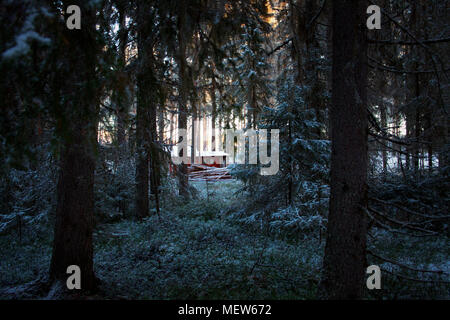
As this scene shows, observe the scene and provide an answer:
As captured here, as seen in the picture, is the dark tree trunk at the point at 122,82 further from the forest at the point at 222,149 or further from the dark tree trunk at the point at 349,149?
the dark tree trunk at the point at 349,149

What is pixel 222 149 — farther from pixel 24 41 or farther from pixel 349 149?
pixel 24 41

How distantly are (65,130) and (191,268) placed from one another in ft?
15.2

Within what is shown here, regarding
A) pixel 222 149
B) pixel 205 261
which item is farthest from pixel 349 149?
pixel 205 261

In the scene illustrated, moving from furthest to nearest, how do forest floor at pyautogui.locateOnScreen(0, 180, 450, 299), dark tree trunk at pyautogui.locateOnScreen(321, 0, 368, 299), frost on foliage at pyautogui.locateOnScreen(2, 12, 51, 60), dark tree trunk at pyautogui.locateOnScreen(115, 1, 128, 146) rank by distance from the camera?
forest floor at pyautogui.locateOnScreen(0, 180, 450, 299) < dark tree trunk at pyautogui.locateOnScreen(321, 0, 368, 299) < dark tree trunk at pyautogui.locateOnScreen(115, 1, 128, 146) < frost on foliage at pyautogui.locateOnScreen(2, 12, 51, 60)

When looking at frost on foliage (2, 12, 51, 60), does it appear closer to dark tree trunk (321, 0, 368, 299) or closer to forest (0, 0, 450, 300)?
forest (0, 0, 450, 300)

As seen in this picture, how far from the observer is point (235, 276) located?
19.6 feet

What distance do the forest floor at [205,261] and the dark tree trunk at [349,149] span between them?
44.5 inches

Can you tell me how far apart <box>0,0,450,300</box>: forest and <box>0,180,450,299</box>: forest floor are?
0.05 meters

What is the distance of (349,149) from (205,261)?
4311 mm

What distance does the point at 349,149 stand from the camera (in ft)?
13.8

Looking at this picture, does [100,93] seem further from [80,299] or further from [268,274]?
[268,274]

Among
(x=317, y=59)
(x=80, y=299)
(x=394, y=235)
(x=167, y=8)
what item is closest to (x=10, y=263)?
(x=80, y=299)

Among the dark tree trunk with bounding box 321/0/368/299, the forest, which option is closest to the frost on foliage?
the forest

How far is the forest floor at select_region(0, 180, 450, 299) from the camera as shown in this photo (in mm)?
5348
